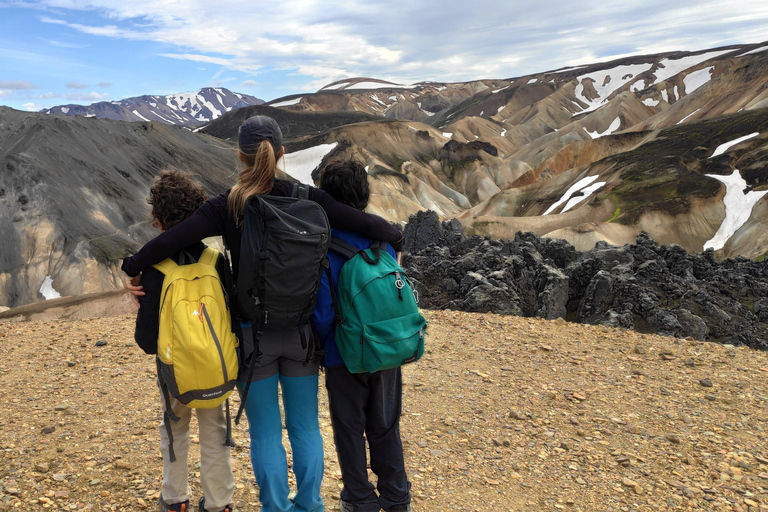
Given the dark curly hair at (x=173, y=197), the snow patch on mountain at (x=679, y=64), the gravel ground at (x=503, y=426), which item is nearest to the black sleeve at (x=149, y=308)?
the dark curly hair at (x=173, y=197)

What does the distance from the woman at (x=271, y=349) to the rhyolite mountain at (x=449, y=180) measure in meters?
11.5

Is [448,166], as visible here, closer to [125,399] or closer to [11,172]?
[11,172]

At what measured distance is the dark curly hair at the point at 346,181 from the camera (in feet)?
10.2

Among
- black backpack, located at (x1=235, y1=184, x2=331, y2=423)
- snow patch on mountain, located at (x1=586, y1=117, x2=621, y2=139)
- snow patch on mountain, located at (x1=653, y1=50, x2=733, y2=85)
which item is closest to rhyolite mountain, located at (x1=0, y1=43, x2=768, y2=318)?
black backpack, located at (x1=235, y1=184, x2=331, y2=423)

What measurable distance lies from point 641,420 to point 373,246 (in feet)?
12.6

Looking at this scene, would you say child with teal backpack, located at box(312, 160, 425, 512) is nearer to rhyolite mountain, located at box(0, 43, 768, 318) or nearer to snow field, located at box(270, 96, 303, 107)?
rhyolite mountain, located at box(0, 43, 768, 318)

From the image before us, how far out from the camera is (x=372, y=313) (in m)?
2.96

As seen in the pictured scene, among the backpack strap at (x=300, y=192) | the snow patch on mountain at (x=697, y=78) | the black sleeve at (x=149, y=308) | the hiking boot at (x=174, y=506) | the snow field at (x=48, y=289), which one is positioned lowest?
the snow field at (x=48, y=289)

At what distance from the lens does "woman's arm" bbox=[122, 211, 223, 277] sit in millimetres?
2876

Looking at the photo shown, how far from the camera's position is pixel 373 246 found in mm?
3111

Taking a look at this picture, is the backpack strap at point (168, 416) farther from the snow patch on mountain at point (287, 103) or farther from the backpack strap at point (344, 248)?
the snow patch on mountain at point (287, 103)

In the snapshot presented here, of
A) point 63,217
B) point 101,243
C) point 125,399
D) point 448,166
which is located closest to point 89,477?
point 125,399

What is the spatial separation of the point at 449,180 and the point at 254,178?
9297cm

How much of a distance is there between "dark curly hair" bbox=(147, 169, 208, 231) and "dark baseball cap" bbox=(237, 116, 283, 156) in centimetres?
44
